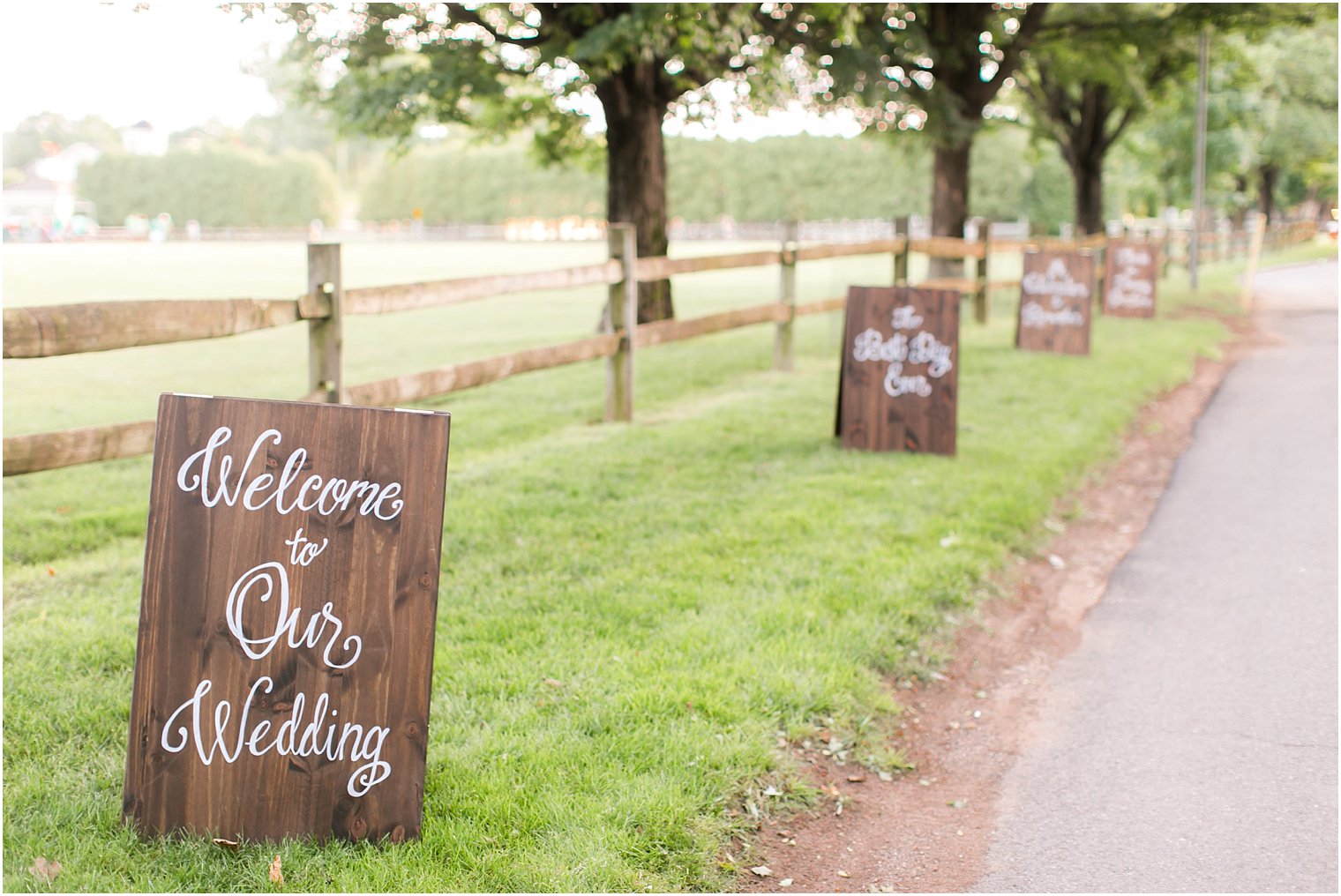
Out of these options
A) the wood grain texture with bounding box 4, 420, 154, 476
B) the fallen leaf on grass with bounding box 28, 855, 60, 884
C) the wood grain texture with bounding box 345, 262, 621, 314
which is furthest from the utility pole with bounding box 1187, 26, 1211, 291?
the fallen leaf on grass with bounding box 28, 855, 60, 884

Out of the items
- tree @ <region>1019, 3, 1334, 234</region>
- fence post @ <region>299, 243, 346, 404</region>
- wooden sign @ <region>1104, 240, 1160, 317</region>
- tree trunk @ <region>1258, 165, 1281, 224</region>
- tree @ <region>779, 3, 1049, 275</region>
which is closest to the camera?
fence post @ <region>299, 243, 346, 404</region>

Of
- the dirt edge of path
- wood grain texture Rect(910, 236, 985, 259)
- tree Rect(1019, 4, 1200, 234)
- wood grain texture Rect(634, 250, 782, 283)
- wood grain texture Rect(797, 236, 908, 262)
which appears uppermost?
tree Rect(1019, 4, 1200, 234)

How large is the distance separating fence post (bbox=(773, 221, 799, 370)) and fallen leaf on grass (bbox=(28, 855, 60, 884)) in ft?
29.6

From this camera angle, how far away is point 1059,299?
12.5 m

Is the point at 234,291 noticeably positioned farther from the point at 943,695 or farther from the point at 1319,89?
the point at 1319,89

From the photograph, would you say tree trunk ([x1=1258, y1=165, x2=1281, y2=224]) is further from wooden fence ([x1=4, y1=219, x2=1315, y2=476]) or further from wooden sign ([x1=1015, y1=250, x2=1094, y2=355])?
wooden fence ([x1=4, y1=219, x2=1315, y2=476])

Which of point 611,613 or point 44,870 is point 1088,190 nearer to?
point 611,613

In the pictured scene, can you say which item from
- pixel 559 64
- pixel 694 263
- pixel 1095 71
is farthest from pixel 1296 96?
pixel 694 263

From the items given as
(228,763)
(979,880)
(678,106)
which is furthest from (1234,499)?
(678,106)

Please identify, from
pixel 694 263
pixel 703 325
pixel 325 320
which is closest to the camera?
pixel 325 320

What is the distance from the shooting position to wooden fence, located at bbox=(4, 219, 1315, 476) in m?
4.54

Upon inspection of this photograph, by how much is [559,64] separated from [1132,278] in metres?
9.01

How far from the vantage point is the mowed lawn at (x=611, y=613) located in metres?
2.96

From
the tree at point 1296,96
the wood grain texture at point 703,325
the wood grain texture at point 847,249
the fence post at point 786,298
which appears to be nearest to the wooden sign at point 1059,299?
the wood grain texture at point 847,249
